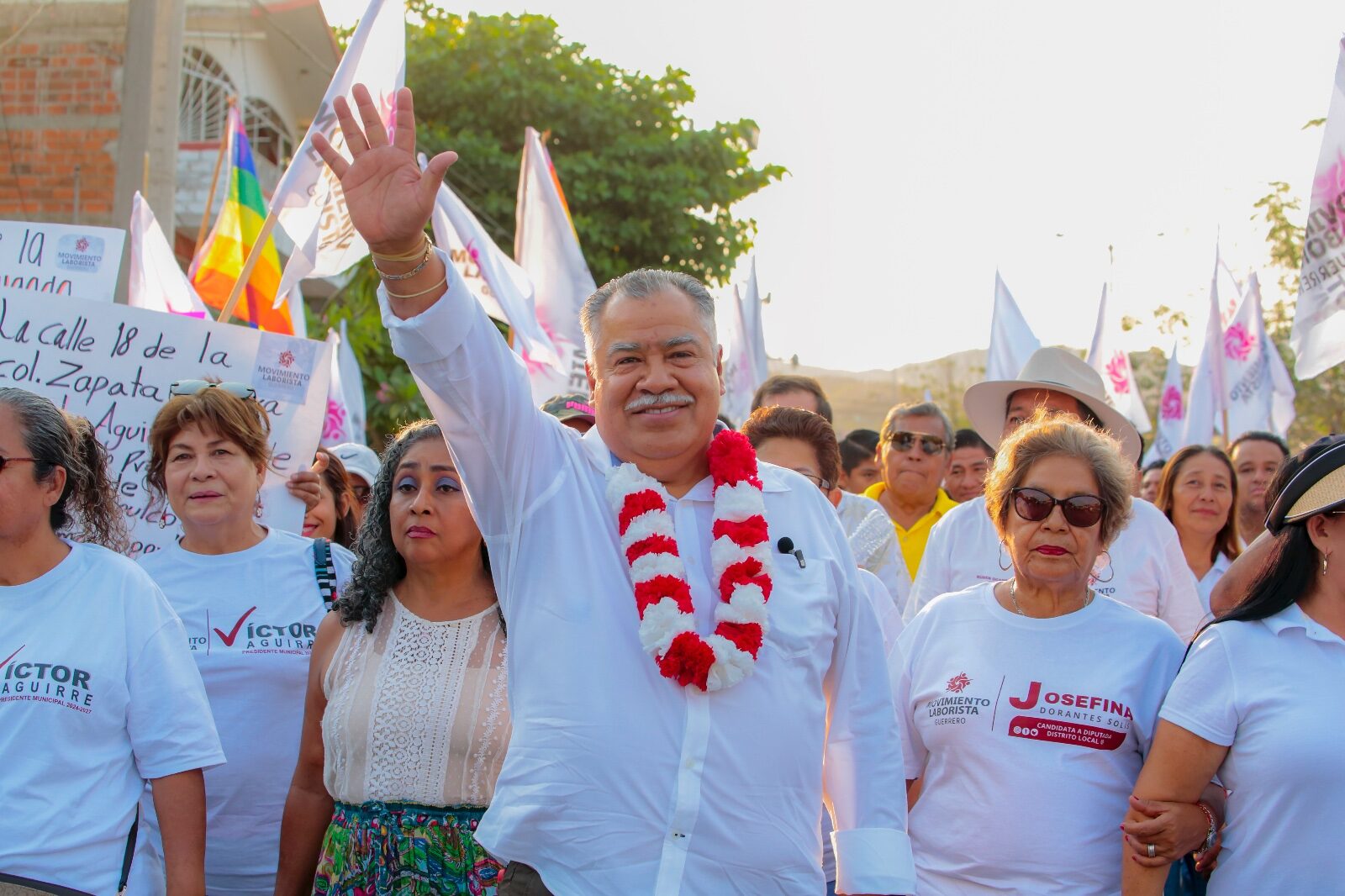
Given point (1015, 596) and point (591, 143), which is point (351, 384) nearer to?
point (1015, 596)

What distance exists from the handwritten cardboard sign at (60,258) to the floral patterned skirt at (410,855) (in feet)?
9.50

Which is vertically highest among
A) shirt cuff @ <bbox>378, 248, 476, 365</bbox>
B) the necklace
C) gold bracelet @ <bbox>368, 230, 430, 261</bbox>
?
gold bracelet @ <bbox>368, 230, 430, 261</bbox>

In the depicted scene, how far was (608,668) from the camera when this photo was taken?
2.45 m

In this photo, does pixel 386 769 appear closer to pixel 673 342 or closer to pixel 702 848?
pixel 702 848

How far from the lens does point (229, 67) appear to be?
607 inches

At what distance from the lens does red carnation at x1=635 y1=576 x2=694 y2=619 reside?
248 cm

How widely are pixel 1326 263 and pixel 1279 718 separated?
3.46 m

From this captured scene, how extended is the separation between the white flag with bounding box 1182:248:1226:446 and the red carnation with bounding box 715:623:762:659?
967 cm

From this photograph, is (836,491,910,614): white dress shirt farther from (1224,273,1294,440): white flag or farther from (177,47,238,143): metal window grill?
(177,47,238,143): metal window grill

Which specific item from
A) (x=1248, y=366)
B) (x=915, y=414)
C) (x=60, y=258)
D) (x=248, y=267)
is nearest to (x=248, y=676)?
(x=248, y=267)

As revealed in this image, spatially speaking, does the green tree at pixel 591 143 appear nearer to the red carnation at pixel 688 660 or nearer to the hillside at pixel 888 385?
the red carnation at pixel 688 660

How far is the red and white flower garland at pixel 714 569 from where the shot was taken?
2.43 metres

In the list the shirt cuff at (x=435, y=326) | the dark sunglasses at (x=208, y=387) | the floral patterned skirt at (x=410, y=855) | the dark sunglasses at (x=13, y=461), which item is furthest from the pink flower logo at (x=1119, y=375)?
the shirt cuff at (x=435, y=326)

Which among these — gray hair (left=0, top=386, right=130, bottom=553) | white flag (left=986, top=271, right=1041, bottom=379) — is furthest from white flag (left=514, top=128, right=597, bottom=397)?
gray hair (left=0, top=386, right=130, bottom=553)
